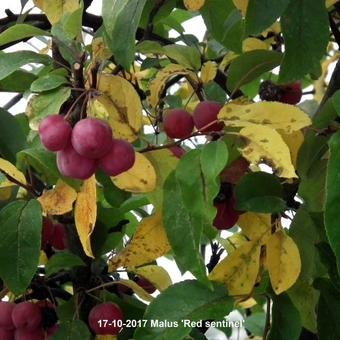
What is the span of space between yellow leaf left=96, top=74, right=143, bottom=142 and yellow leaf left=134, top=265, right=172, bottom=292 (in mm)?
237

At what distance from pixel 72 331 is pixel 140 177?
0.21 meters

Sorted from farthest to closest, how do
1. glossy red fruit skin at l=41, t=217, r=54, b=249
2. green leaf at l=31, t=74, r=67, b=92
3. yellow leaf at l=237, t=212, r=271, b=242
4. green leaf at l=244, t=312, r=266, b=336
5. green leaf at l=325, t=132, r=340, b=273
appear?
green leaf at l=244, t=312, r=266, b=336
glossy red fruit skin at l=41, t=217, r=54, b=249
yellow leaf at l=237, t=212, r=271, b=242
green leaf at l=31, t=74, r=67, b=92
green leaf at l=325, t=132, r=340, b=273

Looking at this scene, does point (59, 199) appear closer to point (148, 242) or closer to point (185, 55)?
point (148, 242)

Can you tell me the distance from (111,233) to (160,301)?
0.18 m

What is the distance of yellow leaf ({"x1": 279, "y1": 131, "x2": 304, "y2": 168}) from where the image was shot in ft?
2.47

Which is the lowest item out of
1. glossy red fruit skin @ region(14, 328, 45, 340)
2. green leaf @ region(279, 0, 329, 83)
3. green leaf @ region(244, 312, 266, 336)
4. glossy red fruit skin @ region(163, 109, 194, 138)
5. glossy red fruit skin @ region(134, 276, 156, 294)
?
green leaf @ region(244, 312, 266, 336)

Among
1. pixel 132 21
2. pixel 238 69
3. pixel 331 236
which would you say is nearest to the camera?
pixel 331 236

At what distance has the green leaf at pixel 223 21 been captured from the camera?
84cm

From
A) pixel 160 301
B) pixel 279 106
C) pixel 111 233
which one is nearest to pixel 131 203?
pixel 111 233

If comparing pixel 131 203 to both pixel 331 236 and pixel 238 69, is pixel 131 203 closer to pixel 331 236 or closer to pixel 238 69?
pixel 238 69

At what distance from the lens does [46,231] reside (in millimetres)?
909

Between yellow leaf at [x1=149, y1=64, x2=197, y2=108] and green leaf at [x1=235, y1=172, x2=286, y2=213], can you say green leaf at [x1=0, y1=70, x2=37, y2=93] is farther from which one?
green leaf at [x1=235, y1=172, x2=286, y2=213]

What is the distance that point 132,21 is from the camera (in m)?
0.69

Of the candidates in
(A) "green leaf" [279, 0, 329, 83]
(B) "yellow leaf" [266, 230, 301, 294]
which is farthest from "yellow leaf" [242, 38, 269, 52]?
(B) "yellow leaf" [266, 230, 301, 294]
